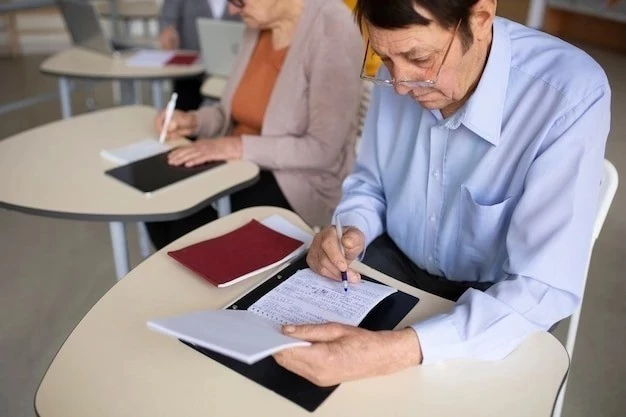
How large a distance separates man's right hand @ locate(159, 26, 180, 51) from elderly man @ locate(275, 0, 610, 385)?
2.36 metres

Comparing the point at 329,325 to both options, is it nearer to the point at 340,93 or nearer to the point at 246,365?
the point at 246,365

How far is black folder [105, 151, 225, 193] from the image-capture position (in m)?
1.67

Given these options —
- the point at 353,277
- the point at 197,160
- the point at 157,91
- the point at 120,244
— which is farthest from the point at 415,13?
the point at 157,91

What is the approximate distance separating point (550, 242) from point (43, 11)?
6.60m

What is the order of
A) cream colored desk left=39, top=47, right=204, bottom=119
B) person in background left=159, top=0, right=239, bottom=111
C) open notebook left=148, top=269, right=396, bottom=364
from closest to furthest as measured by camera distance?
open notebook left=148, top=269, right=396, bottom=364 → cream colored desk left=39, top=47, right=204, bottom=119 → person in background left=159, top=0, right=239, bottom=111

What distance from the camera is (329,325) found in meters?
1.00

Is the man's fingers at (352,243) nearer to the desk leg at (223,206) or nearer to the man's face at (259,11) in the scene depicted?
the desk leg at (223,206)

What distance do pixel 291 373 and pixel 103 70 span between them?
2.45m

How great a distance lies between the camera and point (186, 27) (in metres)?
3.54

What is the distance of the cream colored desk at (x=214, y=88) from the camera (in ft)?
8.89

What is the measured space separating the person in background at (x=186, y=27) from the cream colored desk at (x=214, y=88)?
0.63m

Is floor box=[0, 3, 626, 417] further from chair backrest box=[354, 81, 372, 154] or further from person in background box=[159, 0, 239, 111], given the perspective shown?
person in background box=[159, 0, 239, 111]

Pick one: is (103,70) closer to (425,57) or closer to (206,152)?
(206,152)

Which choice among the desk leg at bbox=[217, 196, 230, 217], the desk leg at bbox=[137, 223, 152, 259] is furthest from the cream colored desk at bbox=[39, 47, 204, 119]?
the desk leg at bbox=[217, 196, 230, 217]
